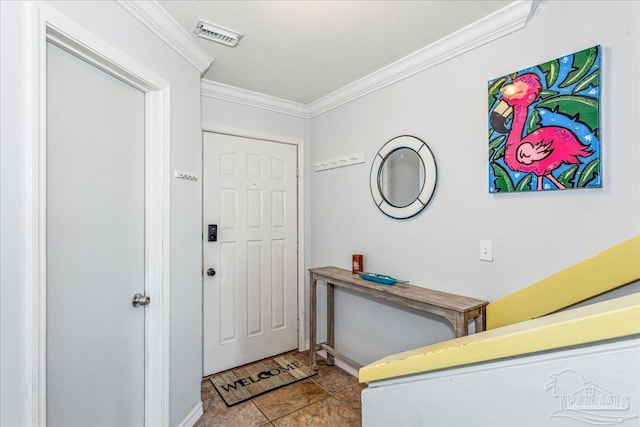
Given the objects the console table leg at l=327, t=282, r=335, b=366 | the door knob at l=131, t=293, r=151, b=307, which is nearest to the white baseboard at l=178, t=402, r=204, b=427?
the door knob at l=131, t=293, r=151, b=307

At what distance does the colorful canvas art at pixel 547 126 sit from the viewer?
139 cm

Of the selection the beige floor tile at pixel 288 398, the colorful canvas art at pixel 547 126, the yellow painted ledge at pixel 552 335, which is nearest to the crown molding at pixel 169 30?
the colorful canvas art at pixel 547 126

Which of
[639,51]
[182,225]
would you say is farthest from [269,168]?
[639,51]

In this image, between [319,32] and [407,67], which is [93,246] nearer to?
[319,32]

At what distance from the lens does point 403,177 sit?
2.30 metres

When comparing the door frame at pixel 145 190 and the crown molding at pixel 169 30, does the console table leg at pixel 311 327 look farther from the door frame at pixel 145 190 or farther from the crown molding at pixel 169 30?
the crown molding at pixel 169 30

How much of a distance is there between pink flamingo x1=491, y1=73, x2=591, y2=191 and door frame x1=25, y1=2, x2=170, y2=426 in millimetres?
1902

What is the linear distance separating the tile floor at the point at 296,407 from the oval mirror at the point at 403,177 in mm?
1428

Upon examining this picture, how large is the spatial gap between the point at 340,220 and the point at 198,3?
188 centimetres

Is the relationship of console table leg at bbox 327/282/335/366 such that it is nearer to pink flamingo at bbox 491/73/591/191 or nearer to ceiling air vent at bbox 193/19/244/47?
pink flamingo at bbox 491/73/591/191

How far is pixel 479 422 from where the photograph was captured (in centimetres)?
57

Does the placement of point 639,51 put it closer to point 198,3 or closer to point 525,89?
point 525,89

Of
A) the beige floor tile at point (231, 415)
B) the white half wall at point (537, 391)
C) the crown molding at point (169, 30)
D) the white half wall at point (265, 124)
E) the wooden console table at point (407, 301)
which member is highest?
the crown molding at point (169, 30)

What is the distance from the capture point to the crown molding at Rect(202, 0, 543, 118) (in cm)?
165
